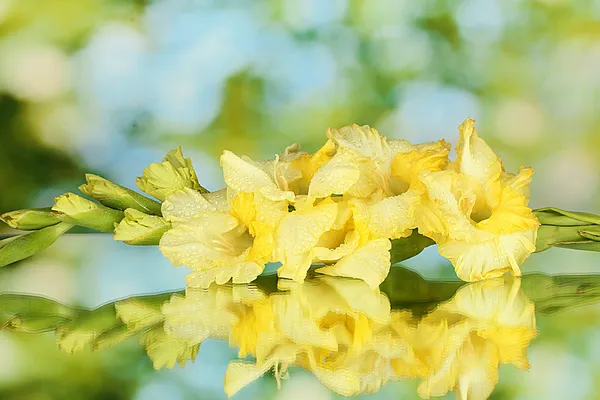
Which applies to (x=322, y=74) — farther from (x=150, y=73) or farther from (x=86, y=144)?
(x=86, y=144)

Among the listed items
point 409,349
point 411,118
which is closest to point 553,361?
point 409,349

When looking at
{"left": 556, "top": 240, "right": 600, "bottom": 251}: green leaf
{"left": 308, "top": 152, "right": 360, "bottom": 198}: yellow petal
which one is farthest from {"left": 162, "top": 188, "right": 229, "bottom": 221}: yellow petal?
{"left": 556, "top": 240, "right": 600, "bottom": 251}: green leaf

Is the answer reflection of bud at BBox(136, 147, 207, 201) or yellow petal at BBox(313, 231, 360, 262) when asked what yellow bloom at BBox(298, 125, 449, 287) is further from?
reflection of bud at BBox(136, 147, 207, 201)

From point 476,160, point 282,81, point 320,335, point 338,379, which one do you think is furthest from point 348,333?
point 282,81

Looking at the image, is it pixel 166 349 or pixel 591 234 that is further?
pixel 591 234

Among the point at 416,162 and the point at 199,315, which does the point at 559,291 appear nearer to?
the point at 416,162

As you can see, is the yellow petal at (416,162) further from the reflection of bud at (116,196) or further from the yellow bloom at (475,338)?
the reflection of bud at (116,196)
